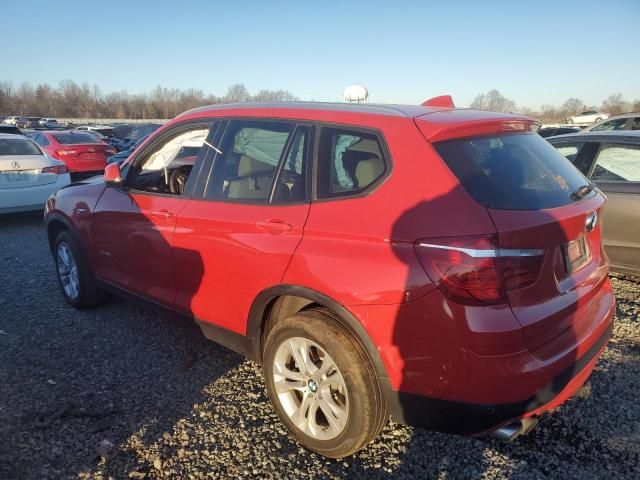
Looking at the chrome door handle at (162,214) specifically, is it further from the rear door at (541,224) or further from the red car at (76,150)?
the red car at (76,150)

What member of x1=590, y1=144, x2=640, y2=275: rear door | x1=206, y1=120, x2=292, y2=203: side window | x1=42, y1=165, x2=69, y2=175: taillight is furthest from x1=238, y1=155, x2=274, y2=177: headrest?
x1=42, y1=165, x2=69, y2=175: taillight

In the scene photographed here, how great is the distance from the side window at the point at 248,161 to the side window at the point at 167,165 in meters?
0.39

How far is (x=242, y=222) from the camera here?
107 inches

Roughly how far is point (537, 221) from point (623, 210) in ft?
10.1

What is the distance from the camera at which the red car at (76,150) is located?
1256 centimetres

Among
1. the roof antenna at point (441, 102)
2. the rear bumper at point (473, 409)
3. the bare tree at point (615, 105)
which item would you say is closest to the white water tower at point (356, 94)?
the roof antenna at point (441, 102)

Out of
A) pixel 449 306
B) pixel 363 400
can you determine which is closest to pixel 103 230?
pixel 363 400

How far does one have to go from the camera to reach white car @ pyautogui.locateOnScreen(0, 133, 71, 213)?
7793 mm

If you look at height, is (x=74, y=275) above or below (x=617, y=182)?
below

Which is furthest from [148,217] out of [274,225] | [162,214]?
[274,225]

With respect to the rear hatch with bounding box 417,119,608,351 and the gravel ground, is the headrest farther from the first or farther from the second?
the gravel ground

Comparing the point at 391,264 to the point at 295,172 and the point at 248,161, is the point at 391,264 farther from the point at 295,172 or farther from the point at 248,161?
the point at 248,161

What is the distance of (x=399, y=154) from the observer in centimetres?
225

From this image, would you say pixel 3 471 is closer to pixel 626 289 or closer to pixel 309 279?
pixel 309 279
